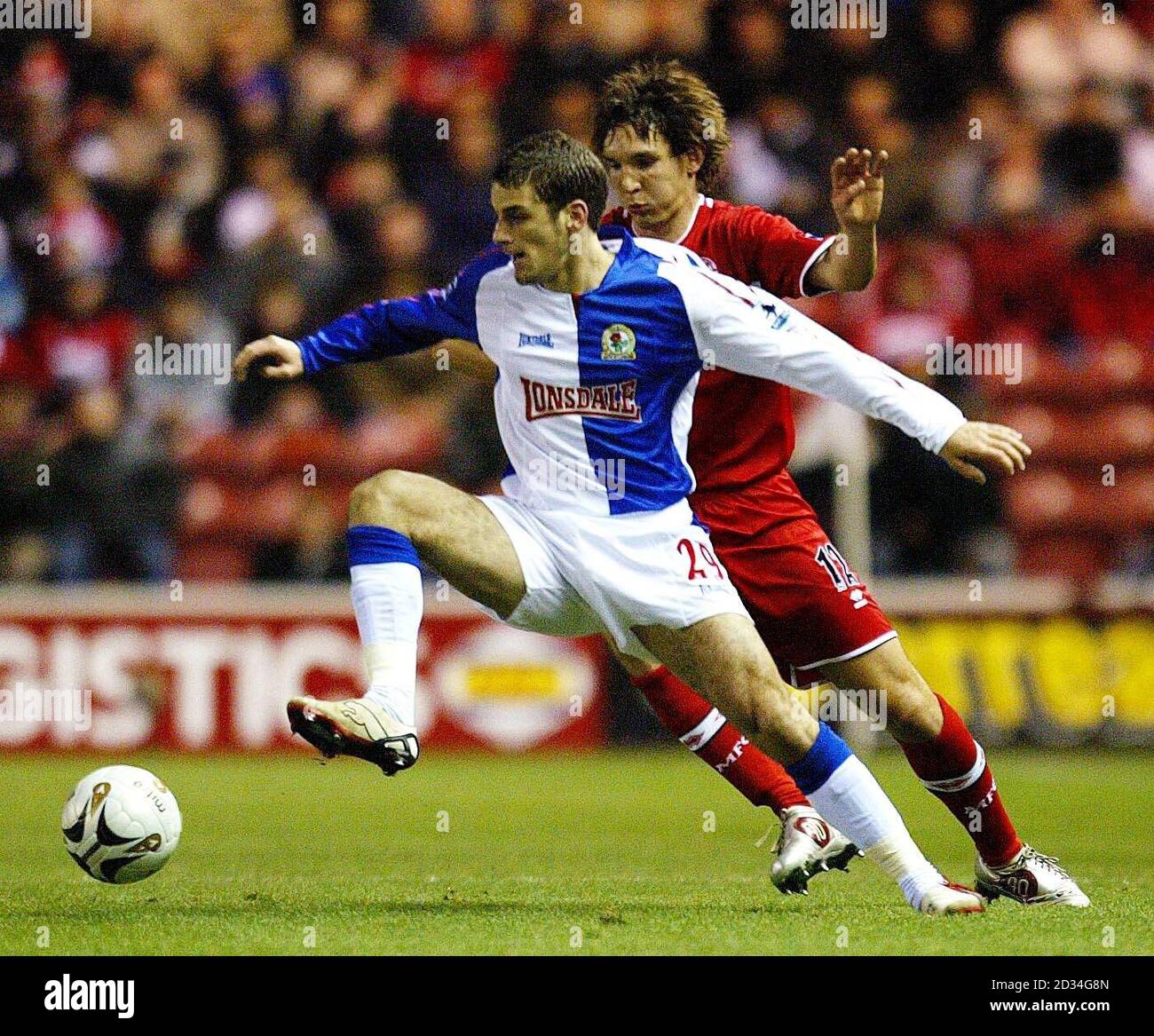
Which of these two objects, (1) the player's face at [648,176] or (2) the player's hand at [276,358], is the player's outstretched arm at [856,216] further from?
(2) the player's hand at [276,358]

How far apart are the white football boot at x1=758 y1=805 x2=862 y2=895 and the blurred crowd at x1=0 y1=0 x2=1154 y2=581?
213 inches

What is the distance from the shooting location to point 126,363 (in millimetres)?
12500

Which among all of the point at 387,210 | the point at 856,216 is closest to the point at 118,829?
the point at 856,216

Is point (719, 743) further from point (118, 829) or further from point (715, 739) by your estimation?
point (118, 829)

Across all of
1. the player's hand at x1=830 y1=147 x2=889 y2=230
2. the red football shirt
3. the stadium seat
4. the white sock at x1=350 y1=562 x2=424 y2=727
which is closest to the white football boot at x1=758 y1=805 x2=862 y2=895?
the red football shirt

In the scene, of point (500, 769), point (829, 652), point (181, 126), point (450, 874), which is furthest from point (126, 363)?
point (829, 652)

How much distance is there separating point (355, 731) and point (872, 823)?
152cm

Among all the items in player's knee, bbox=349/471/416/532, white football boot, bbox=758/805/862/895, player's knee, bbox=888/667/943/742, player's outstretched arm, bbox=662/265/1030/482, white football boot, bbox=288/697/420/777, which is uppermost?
player's outstretched arm, bbox=662/265/1030/482

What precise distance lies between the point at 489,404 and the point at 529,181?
673cm

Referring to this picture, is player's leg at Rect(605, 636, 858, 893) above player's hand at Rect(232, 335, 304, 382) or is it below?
below

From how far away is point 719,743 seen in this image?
6293mm

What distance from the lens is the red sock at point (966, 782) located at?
19.1 feet

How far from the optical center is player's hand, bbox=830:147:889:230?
560 centimetres

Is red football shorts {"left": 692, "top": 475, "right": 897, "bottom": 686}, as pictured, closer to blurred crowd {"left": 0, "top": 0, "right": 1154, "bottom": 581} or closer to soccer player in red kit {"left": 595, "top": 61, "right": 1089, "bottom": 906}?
soccer player in red kit {"left": 595, "top": 61, "right": 1089, "bottom": 906}
